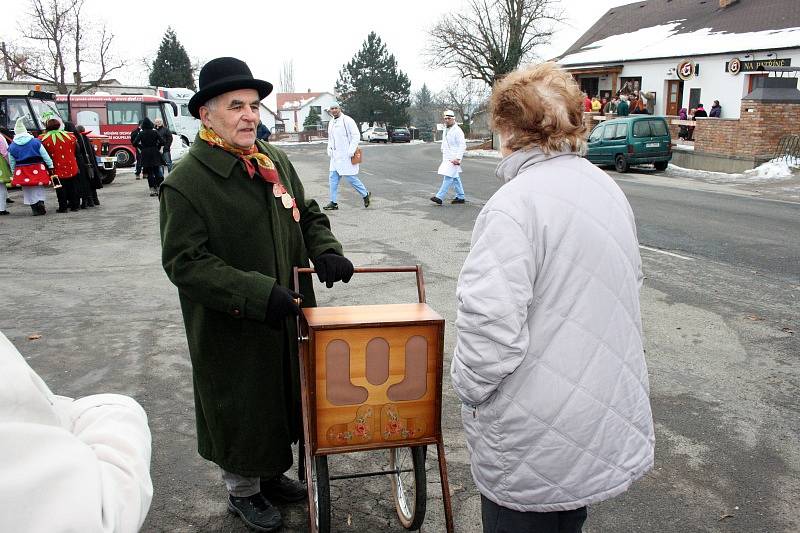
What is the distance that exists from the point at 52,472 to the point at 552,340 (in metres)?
1.39

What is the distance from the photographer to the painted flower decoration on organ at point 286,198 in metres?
3.09

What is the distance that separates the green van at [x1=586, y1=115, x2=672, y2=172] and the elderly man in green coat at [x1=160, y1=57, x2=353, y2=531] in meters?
19.8

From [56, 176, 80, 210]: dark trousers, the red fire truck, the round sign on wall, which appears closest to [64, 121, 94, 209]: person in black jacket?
[56, 176, 80, 210]: dark trousers

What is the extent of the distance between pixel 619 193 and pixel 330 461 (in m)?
2.39

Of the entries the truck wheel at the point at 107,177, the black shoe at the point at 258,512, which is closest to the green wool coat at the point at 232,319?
the black shoe at the point at 258,512

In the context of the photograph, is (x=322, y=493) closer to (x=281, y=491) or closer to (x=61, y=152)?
(x=281, y=491)

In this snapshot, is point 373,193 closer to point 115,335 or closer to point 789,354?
point 115,335

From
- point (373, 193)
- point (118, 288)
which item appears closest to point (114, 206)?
point (373, 193)

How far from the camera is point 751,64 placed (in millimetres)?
29219

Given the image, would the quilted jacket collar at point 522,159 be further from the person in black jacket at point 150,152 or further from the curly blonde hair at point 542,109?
the person in black jacket at point 150,152

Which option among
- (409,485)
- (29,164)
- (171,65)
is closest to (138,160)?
(29,164)

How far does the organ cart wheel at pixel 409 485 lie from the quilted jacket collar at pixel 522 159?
4.22ft

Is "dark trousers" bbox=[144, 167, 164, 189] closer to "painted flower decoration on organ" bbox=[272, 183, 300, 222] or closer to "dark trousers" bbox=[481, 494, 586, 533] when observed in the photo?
"painted flower decoration on organ" bbox=[272, 183, 300, 222]

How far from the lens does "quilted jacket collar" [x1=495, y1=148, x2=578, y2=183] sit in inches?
85.4
